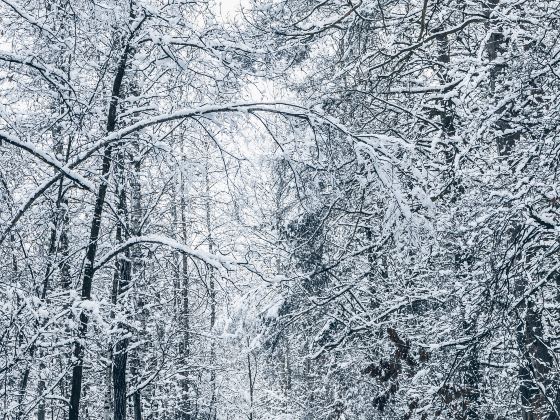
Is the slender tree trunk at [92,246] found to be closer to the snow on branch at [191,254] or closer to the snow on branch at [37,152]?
the snow on branch at [191,254]

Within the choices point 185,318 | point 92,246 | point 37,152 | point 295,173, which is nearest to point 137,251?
point 92,246

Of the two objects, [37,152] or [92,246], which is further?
[92,246]

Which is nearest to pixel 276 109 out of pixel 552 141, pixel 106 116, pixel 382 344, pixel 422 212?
pixel 422 212

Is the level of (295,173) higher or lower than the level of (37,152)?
lower

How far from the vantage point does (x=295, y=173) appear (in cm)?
431

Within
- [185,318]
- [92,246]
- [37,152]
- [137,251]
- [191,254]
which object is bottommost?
[191,254]

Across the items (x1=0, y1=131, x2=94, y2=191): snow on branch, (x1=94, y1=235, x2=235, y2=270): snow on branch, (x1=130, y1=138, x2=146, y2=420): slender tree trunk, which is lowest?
(x1=94, y1=235, x2=235, y2=270): snow on branch

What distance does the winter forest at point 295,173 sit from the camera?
171 inches

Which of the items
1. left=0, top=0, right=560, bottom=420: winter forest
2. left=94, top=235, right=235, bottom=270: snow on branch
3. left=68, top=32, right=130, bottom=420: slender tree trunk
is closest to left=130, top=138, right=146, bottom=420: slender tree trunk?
left=0, top=0, right=560, bottom=420: winter forest

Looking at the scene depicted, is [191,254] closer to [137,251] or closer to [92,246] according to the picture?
[92,246]

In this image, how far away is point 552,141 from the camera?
15.1ft

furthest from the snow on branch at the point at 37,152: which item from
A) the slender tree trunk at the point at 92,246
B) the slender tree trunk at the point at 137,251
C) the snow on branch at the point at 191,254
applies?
the slender tree trunk at the point at 137,251

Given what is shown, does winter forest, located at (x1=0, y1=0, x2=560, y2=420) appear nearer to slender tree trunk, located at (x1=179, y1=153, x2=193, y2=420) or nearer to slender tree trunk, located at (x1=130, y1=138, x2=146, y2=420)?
slender tree trunk, located at (x1=130, y1=138, x2=146, y2=420)

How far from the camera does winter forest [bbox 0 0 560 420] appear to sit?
14.3 ft
